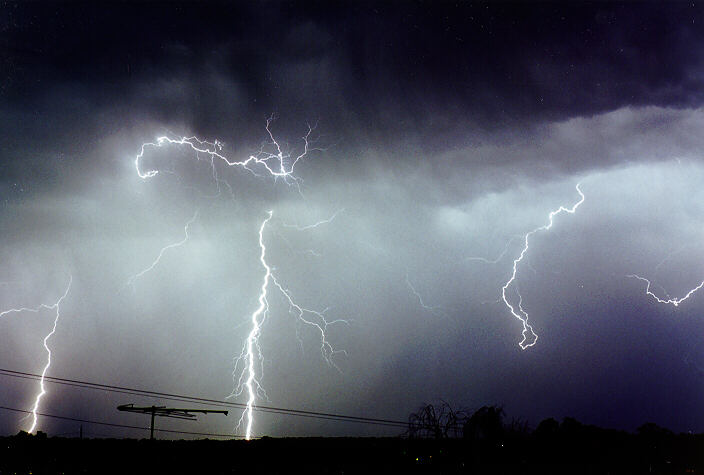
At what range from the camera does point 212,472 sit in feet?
127

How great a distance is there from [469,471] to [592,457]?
44.9ft

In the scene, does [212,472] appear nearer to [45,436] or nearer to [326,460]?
[326,460]

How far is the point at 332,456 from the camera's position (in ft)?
140

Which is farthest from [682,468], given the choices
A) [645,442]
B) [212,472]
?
[212,472]

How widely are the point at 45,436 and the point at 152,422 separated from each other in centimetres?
2553

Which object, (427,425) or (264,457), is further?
(264,457)

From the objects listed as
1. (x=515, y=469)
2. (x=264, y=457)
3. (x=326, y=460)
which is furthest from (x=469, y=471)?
(x=264, y=457)

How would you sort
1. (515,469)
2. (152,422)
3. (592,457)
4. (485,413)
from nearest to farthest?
(152,422) → (515,469) → (485,413) → (592,457)

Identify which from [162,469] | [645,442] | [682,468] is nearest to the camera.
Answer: [162,469]

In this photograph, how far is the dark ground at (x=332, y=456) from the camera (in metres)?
37.6

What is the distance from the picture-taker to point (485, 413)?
4188cm

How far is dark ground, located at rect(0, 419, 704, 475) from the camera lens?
3762 cm

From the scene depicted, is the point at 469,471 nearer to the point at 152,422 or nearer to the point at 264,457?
the point at 264,457

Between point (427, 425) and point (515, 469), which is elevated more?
point (427, 425)
